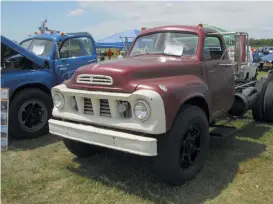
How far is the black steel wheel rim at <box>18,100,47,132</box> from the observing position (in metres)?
5.66

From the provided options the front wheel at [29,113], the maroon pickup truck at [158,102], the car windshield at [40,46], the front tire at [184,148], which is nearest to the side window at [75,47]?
the car windshield at [40,46]

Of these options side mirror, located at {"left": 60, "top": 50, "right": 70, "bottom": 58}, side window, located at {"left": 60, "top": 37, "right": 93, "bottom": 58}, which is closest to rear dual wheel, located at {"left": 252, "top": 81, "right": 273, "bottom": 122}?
side window, located at {"left": 60, "top": 37, "right": 93, "bottom": 58}

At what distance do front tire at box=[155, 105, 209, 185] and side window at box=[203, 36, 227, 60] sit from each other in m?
1.07

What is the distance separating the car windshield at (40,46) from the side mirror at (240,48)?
3.67 meters

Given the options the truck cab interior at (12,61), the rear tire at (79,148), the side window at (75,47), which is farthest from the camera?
the side window at (75,47)

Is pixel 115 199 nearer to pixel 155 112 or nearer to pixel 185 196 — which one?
pixel 185 196

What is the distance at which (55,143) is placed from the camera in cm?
554

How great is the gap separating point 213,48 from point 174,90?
1.78 meters

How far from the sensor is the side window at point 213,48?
15.5ft

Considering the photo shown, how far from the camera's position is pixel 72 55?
6953 mm

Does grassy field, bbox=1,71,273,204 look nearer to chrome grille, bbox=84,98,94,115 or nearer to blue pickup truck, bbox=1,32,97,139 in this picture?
blue pickup truck, bbox=1,32,97,139

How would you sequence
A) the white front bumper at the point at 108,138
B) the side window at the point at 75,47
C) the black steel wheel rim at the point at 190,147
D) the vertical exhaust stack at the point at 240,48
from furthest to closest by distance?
the side window at the point at 75,47, the vertical exhaust stack at the point at 240,48, the black steel wheel rim at the point at 190,147, the white front bumper at the point at 108,138

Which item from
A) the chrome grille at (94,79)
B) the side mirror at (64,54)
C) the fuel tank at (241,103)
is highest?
the side mirror at (64,54)

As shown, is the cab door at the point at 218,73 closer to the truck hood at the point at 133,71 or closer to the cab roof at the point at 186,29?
the cab roof at the point at 186,29
